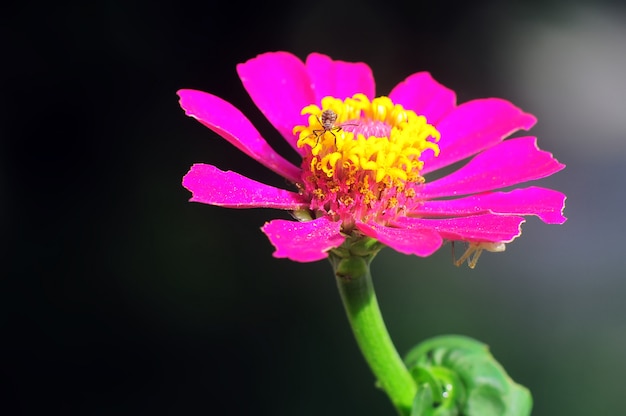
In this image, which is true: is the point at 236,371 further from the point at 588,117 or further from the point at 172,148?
the point at 588,117

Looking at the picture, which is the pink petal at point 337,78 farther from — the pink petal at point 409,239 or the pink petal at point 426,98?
the pink petal at point 409,239

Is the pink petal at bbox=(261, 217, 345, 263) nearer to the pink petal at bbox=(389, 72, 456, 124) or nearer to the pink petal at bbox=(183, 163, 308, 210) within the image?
the pink petal at bbox=(183, 163, 308, 210)

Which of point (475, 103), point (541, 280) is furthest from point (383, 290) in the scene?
point (475, 103)

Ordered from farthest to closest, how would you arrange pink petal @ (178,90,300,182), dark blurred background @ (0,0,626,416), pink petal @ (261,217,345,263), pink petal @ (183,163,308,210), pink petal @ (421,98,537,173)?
dark blurred background @ (0,0,626,416)
pink petal @ (421,98,537,173)
pink petal @ (178,90,300,182)
pink petal @ (183,163,308,210)
pink petal @ (261,217,345,263)

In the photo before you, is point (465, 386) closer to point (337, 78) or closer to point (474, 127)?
point (474, 127)

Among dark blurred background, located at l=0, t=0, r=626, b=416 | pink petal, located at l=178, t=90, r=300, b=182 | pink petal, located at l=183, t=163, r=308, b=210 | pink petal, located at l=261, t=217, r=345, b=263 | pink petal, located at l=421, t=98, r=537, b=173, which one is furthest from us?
dark blurred background, located at l=0, t=0, r=626, b=416

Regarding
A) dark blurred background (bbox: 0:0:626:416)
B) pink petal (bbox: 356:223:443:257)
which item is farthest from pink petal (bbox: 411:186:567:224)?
dark blurred background (bbox: 0:0:626:416)

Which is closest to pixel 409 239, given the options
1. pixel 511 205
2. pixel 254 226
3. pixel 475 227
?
pixel 475 227
